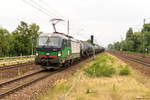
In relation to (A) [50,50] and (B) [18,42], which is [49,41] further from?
(B) [18,42]

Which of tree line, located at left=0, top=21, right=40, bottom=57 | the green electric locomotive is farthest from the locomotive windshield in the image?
tree line, located at left=0, top=21, right=40, bottom=57

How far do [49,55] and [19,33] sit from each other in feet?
172

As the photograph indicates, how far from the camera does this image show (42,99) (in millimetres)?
6898

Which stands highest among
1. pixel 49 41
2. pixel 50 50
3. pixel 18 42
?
pixel 18 42

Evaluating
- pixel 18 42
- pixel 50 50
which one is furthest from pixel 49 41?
pixel 18 42

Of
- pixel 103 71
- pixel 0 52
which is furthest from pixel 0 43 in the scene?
pixel 103 71

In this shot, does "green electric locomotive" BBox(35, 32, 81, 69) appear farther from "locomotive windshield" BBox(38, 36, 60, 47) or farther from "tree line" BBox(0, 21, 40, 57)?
Result: "tree line" BBox(0, 21, 40, 57)

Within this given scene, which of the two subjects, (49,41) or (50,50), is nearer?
(50,50)

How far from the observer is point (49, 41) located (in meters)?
14.1

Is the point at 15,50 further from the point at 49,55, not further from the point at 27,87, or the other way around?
the point at 27,87

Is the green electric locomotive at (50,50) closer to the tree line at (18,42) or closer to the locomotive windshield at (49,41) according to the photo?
the locomotive windshield at (49,41)

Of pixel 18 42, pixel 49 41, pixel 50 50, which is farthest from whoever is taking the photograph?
pixel 18 42

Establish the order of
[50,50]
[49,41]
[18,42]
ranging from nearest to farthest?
[50,50] < [49,41] < [18,42]

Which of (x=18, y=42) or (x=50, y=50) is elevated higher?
(x=18, y=42)
